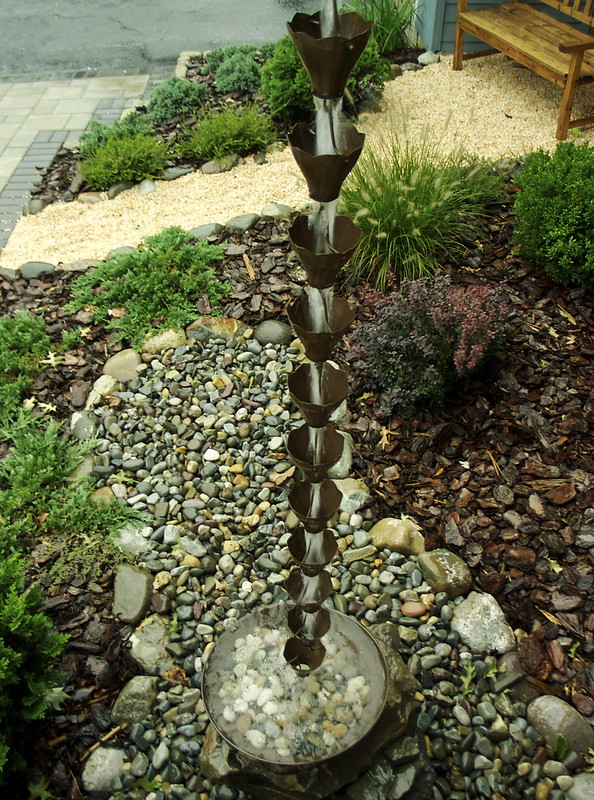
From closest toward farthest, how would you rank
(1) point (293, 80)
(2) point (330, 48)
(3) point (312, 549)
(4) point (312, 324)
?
(2) point (330, 48), (4) point (312, 324), (3) point (312, 549), (1) point (293, 80)

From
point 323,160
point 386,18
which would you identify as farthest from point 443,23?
point 323,160

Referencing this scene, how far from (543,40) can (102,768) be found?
6095 mm

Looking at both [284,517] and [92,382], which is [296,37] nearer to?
[284,517]

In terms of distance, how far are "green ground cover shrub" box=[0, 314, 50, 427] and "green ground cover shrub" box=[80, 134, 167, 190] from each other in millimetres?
1810

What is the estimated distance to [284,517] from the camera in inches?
119

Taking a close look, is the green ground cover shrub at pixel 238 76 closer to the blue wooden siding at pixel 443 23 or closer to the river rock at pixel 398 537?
the blue wooden siding at pixel 443 23

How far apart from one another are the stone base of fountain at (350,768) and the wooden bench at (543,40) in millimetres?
4772

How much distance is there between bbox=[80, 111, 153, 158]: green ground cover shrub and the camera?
19.0 ft

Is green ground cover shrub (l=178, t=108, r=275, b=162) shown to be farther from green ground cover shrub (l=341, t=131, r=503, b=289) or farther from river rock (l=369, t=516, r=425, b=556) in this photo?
river rock (l=369, t=516, r=425, b=556)

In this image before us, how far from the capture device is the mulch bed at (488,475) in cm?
246

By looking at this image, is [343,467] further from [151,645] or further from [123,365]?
[123,365]

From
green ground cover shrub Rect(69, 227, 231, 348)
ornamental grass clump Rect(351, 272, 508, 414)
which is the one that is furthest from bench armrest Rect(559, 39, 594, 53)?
green ground cover shrub Rect(69, 227, 231, 348)

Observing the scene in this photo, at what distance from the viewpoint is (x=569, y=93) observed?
5.26 metres

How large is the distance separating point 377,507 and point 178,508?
2.86 feet
